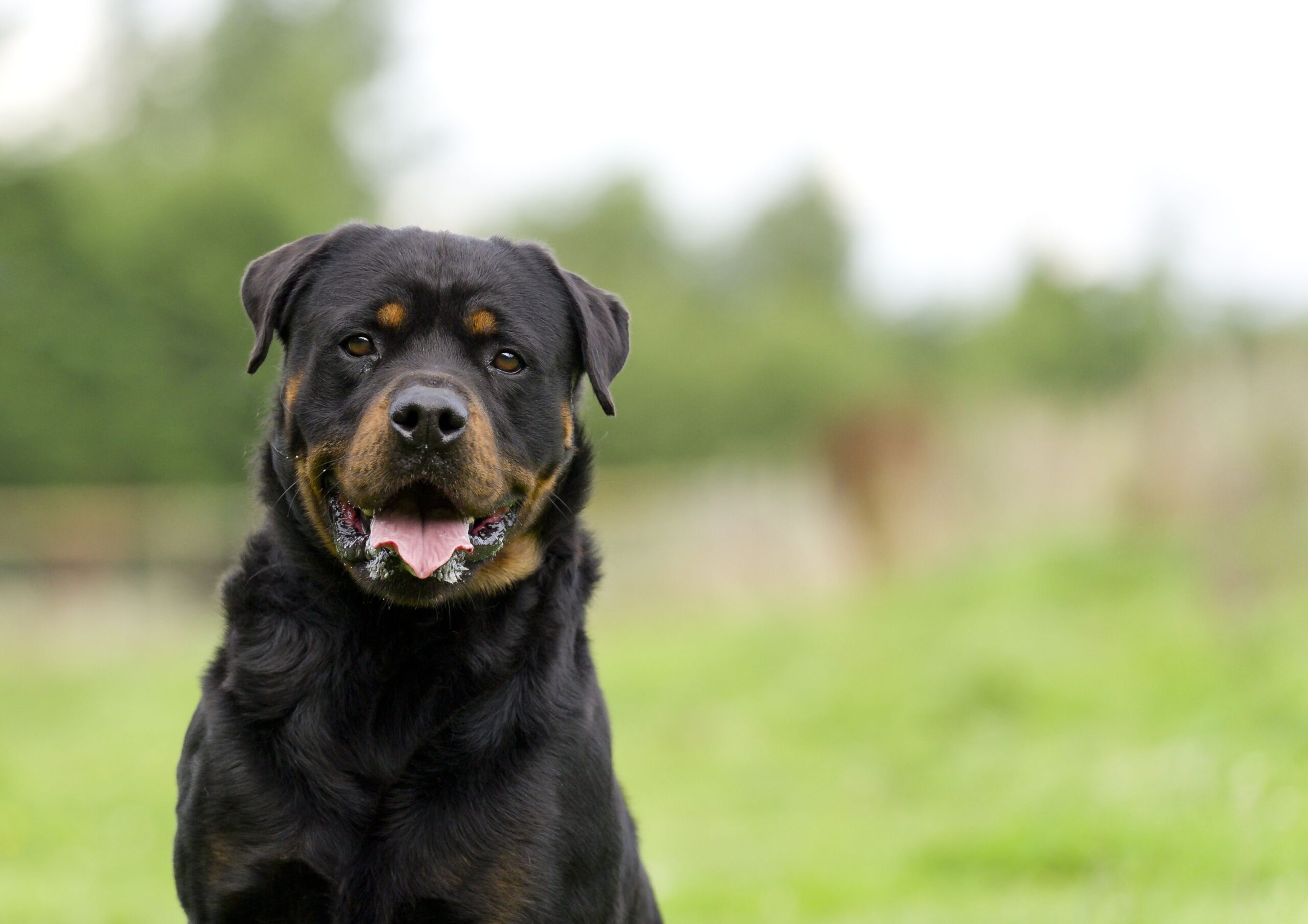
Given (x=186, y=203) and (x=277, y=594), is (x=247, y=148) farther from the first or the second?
(x=277, y=594)

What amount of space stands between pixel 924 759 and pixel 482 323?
643 cm

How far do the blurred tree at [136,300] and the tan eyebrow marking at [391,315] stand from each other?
15.6 metres

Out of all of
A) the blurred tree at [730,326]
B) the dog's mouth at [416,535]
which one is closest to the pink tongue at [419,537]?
the dog's mouth at [416,535]

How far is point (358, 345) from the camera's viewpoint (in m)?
3.83

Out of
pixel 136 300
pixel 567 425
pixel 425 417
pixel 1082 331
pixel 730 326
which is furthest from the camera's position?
pixel 730 326

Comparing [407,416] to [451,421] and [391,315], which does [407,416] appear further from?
[391,315]

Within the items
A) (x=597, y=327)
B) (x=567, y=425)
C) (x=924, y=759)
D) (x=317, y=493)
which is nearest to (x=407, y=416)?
(x=317, y=493)

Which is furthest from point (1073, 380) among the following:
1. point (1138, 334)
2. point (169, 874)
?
point (169, 874)

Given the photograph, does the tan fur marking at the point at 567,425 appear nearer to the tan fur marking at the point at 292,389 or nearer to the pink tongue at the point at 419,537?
the pink tongue at the point at 419,537

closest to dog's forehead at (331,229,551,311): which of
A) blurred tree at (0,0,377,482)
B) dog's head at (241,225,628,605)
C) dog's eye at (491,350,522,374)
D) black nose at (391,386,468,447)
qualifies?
dog's head at (241,225,628,605)

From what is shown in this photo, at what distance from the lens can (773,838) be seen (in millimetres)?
8047

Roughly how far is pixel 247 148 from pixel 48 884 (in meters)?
21.6

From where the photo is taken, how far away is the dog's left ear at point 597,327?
4.07m

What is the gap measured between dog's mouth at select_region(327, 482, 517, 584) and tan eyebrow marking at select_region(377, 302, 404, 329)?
1.56 ft
